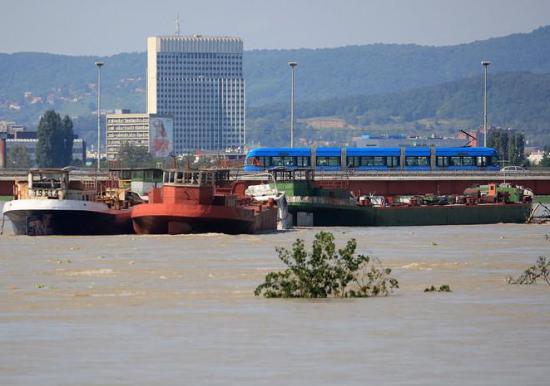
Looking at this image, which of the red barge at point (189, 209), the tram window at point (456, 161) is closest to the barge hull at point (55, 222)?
the red barge at point (189, 209)

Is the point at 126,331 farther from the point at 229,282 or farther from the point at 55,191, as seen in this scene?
the point at 55,191

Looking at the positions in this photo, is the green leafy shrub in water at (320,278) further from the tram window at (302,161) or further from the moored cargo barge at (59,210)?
the tram window at (302,161)

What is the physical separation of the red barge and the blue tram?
57.3m

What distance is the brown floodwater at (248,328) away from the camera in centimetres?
3328

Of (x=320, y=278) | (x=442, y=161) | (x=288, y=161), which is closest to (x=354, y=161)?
(x=288, y=161)

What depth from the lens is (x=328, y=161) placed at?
15275cm

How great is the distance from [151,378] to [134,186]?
74.3 meters

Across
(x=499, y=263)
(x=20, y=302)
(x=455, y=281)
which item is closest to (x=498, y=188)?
(x=499, y=263)

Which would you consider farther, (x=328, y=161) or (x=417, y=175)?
(x=328, y=161)

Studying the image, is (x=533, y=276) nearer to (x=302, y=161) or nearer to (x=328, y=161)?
(x=302, y=161)

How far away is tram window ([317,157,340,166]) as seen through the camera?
152 m

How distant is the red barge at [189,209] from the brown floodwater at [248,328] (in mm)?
22021

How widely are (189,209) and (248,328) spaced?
4777 centimetres

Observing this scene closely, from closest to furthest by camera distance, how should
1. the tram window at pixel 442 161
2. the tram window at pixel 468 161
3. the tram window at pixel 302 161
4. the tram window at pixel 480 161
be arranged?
the tram window at pixel 302 161
the tram window at pixel 442 161
the tram window at pixel 468 161
the tram window at pixel 480 161
